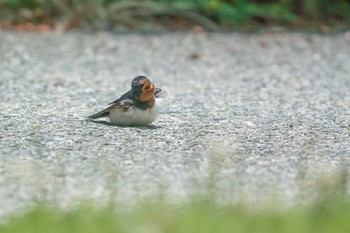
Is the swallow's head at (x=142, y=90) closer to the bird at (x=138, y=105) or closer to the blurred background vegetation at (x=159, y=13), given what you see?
the bird at (x=138, y=105)

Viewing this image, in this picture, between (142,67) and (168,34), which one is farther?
(168,34)

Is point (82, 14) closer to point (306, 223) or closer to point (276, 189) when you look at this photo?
point (276, 189)

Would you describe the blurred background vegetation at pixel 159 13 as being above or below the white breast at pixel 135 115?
above

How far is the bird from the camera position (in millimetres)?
6129

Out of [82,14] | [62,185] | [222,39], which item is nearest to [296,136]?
[62,185]

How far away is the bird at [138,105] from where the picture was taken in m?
6.13

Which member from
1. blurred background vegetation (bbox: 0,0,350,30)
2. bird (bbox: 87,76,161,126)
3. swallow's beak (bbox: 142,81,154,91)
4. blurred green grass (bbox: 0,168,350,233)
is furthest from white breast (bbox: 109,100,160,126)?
blurred background vegetation (bbox: 0,0,350,30)

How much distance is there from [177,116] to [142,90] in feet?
3.05

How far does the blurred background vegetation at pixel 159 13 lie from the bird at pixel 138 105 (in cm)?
534

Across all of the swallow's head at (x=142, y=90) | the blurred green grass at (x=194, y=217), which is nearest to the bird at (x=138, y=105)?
the swallow's head at (x=142, y=90)

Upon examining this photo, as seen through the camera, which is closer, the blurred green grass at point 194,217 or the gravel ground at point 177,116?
the blurred green grass at point 194,217

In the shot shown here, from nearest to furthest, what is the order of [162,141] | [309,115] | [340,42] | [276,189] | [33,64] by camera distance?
[276,189]
[162,141]
[309,115]
[33,64]
[340,42]

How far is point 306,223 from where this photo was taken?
380cm

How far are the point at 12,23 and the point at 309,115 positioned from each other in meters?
5.38
